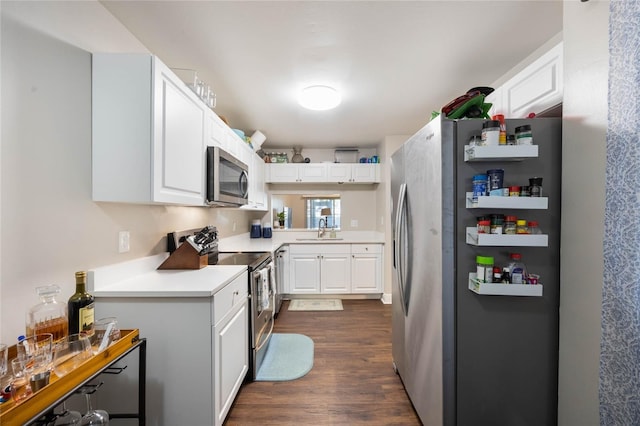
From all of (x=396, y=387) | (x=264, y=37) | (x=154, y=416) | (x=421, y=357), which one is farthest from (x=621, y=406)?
(x=264, y=37)

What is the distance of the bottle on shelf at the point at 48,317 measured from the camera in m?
1.02

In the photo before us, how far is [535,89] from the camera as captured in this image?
1.38 metres

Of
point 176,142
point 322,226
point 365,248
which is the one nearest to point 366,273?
point 365,248

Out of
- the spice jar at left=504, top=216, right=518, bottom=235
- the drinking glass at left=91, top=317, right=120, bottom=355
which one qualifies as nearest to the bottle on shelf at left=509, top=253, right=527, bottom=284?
the spice jar at left=504, top=216, right=518, bottom=235

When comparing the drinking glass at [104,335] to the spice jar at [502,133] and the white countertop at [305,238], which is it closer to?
the spice jar at [502,133]

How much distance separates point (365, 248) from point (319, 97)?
2339 millimetres

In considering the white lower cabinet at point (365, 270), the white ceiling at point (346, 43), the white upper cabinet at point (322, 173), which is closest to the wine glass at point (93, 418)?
the white ceiling at point (346, 43)

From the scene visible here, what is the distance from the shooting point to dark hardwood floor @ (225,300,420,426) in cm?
167

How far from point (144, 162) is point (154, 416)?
1.37 metres

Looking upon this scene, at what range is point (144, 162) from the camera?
1.39 m

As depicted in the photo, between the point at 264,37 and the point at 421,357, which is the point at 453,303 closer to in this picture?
the point at 421,357

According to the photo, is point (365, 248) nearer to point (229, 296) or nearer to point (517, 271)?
point (229, 296)

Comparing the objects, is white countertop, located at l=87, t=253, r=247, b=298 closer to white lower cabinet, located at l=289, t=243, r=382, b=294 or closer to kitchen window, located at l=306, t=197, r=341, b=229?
white lower cabinet, located at l=289, t=243, r=382, b=294

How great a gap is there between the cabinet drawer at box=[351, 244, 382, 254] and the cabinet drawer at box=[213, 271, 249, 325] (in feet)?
7.31
